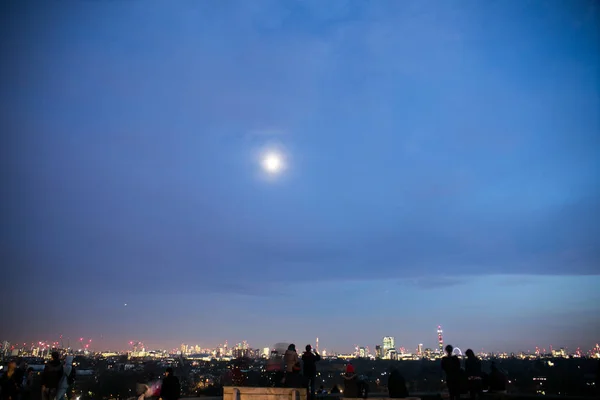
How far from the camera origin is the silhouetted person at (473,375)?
1184 cm

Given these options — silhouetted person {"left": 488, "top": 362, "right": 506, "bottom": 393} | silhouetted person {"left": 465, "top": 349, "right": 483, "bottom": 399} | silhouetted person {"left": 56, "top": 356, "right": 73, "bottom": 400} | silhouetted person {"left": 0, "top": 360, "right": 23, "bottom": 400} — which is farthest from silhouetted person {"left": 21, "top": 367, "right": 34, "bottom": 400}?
silhouetted person {"left": 488, "top": 362, "right": 506, "bottom": 393}

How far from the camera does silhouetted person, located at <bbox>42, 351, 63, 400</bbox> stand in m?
12.2

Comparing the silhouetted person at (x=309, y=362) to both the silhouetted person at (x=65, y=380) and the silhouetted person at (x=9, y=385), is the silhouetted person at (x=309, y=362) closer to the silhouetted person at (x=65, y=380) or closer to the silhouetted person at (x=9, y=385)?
the silhouetted person at (x=65, y=380)

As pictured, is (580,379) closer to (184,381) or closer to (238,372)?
(238,372)

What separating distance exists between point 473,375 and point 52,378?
13742 millimetres

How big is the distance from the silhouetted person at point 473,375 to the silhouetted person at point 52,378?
43.8ft

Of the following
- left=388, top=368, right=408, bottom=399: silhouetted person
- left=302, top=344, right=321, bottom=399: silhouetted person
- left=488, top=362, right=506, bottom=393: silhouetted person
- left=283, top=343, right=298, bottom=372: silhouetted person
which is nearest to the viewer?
left=388, top=368, right=408, bottom=399: silhouetted person

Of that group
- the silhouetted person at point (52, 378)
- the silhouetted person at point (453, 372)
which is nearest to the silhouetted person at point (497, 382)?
the silhouetted person at point (453, 372)

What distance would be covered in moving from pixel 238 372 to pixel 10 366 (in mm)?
9279

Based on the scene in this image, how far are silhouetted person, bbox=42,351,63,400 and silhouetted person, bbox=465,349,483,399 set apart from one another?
525 inches

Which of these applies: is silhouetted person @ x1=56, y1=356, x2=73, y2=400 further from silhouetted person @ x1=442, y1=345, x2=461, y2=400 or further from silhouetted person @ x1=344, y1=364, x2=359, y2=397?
silhouetted person @ x1=442, y1=345, x2=461, y2=400

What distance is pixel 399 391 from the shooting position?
11383 mm

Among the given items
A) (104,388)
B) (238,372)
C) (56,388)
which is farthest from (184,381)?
(56,388)

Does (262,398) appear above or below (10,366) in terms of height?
below
